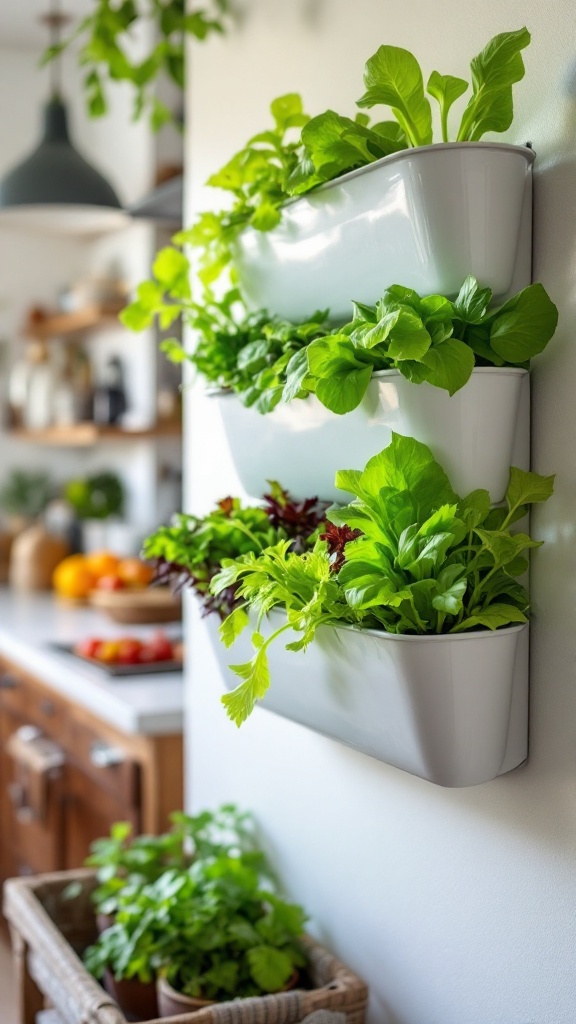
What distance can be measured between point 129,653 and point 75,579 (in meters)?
1.11

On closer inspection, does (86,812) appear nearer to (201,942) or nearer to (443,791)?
(201,942)

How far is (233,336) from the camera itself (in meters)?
1.17

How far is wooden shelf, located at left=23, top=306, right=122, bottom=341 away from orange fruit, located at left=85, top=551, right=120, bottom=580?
0.78 metres

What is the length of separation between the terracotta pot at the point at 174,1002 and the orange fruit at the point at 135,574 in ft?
6.79

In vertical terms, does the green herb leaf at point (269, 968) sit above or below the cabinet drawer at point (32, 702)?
above

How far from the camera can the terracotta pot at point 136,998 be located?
127 centimetres

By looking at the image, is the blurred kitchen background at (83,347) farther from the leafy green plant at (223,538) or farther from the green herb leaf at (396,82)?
the green herb leaf at (396,82)

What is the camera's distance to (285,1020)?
1101mm

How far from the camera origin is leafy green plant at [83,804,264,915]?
1442 mm

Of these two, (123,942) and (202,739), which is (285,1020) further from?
(202,739)

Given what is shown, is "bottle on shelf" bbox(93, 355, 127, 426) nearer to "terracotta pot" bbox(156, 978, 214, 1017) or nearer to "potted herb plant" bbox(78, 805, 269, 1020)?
"potted herb plant" bbox(78, 805, 269, 1020)

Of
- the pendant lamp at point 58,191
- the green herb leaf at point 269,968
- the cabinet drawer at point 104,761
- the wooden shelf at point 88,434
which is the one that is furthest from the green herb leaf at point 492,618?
the wooden shelf at point 88,434

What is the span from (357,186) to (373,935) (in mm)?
754

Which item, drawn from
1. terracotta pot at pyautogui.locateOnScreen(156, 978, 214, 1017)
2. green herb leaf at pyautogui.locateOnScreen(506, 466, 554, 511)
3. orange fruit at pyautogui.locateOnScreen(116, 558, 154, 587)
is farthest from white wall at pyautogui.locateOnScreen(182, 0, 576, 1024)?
orange fruit at pyautogui.locateOnScreen(116, 558, 154, 587)
